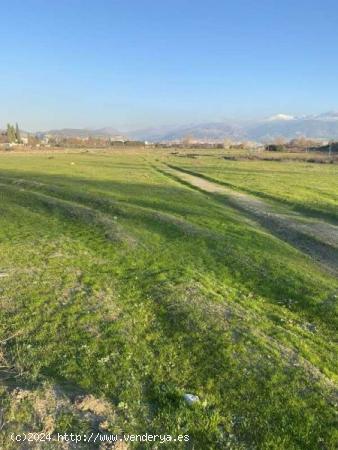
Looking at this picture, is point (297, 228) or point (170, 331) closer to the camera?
point (170, 331)

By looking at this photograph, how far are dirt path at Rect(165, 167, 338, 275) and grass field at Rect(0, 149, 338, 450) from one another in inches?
8.2

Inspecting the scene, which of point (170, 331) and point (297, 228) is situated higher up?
point (170, 331)

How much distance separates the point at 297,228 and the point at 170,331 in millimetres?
22567

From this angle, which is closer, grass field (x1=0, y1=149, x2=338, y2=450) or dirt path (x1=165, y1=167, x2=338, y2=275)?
grass field (x1=0, y1=149, x2=338, y2=450)

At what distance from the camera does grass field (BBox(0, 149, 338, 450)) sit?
11.3 metres

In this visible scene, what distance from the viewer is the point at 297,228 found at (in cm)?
3594

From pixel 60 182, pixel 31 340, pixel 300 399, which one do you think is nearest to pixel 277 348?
pixel 300 399

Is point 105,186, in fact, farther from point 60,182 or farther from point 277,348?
point 277,348

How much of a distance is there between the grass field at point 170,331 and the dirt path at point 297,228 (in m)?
0.21

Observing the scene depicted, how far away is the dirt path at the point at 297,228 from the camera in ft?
97.6

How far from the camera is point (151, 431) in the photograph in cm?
1083

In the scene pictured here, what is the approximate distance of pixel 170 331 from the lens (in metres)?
16.1

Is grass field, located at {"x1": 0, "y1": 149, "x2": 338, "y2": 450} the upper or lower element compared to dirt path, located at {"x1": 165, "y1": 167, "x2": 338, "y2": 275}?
upper

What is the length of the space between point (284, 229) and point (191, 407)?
26.6m
